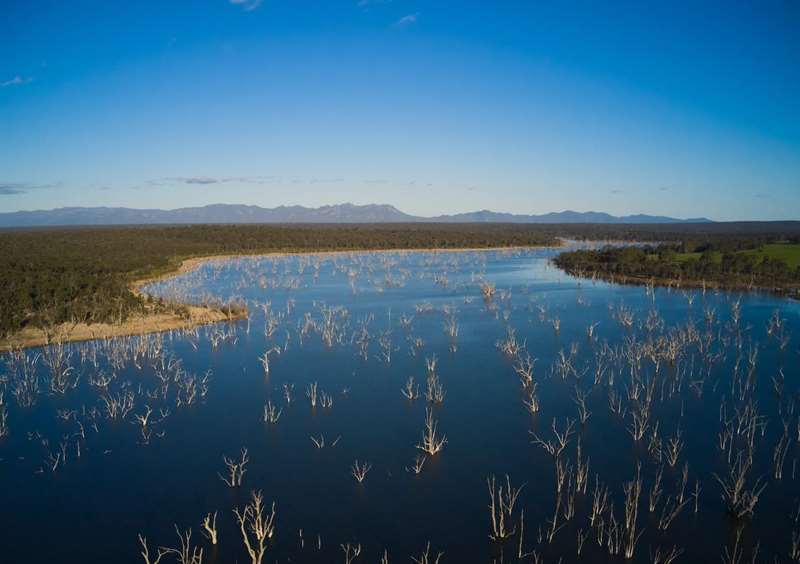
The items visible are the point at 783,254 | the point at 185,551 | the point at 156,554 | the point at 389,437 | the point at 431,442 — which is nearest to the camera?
the point at 185,551

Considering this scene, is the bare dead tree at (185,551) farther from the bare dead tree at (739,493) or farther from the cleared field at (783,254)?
the cleared field at (783,254)

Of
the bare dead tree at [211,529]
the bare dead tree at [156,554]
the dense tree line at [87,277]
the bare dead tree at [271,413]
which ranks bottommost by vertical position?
the bare dead tree at [156,554]

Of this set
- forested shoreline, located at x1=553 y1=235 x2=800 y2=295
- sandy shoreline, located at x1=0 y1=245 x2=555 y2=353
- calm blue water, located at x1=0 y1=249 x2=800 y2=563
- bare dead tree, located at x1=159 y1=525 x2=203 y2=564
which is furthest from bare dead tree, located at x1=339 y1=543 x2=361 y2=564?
forested shoreline, located at x1=553 y1=235 x2=800 y2=295

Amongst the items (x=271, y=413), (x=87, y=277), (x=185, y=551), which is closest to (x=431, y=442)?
(x=271, y=413)

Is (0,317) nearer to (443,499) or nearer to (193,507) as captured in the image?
(193,507)

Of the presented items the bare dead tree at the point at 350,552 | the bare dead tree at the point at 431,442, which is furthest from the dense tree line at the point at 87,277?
the bare dead tree at the point at 350,552

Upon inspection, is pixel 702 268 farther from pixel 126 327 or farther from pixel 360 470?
pixel 126 327

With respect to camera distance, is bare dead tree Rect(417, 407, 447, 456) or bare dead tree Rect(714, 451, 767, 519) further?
bare dead tree Rect(417, 407, 447, 456)

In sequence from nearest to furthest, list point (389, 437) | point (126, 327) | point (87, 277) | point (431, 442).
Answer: point (431, 442) < point (389, 437) < point (126, 327) < point (87, 277)

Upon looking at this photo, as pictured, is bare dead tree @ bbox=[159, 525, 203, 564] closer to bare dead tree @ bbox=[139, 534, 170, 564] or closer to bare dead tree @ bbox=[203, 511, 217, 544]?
bare dead tree @ bbox=[139, 534, 170, 564]
